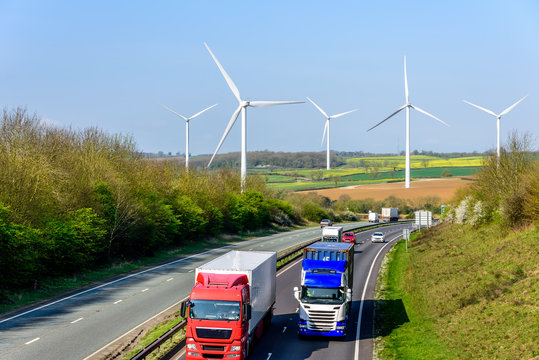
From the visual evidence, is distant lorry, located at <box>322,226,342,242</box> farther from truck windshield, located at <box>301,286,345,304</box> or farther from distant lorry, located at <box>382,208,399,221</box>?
distant lorry, located at <box>382,208,399,221</box>

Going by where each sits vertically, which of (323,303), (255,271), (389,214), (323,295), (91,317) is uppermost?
(255,271)

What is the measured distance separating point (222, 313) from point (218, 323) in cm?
41

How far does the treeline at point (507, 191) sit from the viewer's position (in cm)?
4689

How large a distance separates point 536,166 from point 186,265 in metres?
33.3

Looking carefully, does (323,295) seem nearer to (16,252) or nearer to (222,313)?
(222,313)

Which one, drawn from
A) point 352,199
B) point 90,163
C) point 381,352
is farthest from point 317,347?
point 352,199

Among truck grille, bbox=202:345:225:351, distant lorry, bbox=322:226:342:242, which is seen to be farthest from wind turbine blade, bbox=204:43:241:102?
truck grille, bbox=202:345:225:351

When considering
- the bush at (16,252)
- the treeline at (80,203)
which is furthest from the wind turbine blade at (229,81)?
the bush at (16,252)

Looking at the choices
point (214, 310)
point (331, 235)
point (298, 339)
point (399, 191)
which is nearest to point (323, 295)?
point (298, 339)

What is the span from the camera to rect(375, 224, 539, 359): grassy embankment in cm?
2408

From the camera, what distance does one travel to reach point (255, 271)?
2380 cm

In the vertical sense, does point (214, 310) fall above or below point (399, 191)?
below

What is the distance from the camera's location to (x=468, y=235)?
61.4 metres

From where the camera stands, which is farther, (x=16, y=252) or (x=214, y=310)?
(x=16, y=252)
